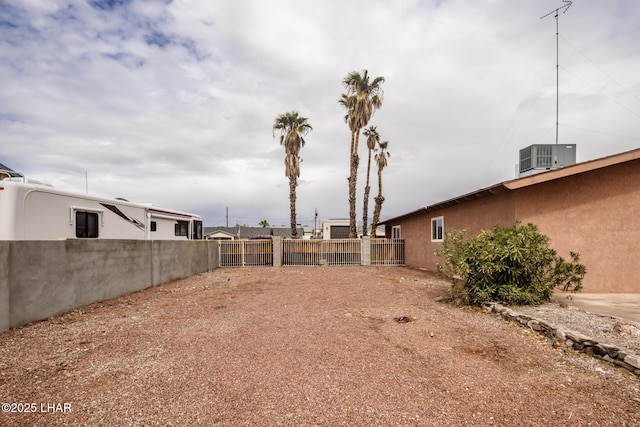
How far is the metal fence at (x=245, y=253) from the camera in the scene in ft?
59.0

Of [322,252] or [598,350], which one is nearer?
[598,350]

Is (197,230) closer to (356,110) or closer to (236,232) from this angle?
(356,110)

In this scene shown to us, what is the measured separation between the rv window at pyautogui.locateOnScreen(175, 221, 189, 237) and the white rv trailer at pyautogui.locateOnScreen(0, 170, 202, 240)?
1.88 metres

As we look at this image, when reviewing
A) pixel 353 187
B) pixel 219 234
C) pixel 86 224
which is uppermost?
pixel 353 187

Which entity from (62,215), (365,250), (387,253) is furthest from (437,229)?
(62,215)

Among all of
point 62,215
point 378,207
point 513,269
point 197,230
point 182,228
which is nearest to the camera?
point 513,269

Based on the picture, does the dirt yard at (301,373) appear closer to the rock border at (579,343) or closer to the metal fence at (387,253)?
the rock border at (579,343)

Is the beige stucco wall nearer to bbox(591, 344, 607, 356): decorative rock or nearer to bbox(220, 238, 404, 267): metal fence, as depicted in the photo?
bbox(591, 344, 607, 356): decorative rock

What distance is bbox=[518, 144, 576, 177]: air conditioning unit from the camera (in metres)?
11.0

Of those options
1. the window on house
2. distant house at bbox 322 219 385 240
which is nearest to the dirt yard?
the window on house

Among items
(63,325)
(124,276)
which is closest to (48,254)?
(63,325)

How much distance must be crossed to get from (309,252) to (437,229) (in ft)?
23.9

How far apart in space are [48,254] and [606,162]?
522 inches

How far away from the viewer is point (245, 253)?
59.1 feet
